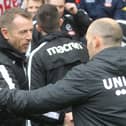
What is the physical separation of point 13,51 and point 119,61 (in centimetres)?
95

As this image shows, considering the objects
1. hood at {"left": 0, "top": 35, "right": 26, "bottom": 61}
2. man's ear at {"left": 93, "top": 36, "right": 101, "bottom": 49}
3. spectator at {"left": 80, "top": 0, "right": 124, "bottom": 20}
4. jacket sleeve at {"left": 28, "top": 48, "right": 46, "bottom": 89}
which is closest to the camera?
man's ear at {"left": 93, "top": 36, "right": 101, "bottom": 49}

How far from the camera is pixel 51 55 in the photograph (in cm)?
414

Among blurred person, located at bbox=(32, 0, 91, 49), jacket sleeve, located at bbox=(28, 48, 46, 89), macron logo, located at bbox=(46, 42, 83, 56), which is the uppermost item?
macron logo, located at bbox=(46, 42, 83, 56)

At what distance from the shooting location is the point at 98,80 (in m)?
2.88

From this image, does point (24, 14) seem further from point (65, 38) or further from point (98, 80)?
point (98, 80)

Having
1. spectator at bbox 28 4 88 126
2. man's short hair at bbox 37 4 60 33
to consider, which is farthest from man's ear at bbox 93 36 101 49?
man's short hair at bbox 37 4 60 33

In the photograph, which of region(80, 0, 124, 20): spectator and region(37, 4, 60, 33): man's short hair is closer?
region(37, 4, 60, 33): man's short hair

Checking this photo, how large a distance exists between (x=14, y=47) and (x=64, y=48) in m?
0.76

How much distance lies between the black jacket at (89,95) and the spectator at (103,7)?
3659mm

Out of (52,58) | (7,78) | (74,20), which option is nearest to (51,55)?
(52,58)

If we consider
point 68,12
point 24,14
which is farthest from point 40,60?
point 68,12

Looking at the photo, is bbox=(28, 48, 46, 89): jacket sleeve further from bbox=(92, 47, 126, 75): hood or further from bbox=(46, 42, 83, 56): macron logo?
bbox=(92, 47, 126, 75): hood

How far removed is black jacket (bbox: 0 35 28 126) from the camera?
326cm

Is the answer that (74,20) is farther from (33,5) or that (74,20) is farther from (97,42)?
(97,42)
